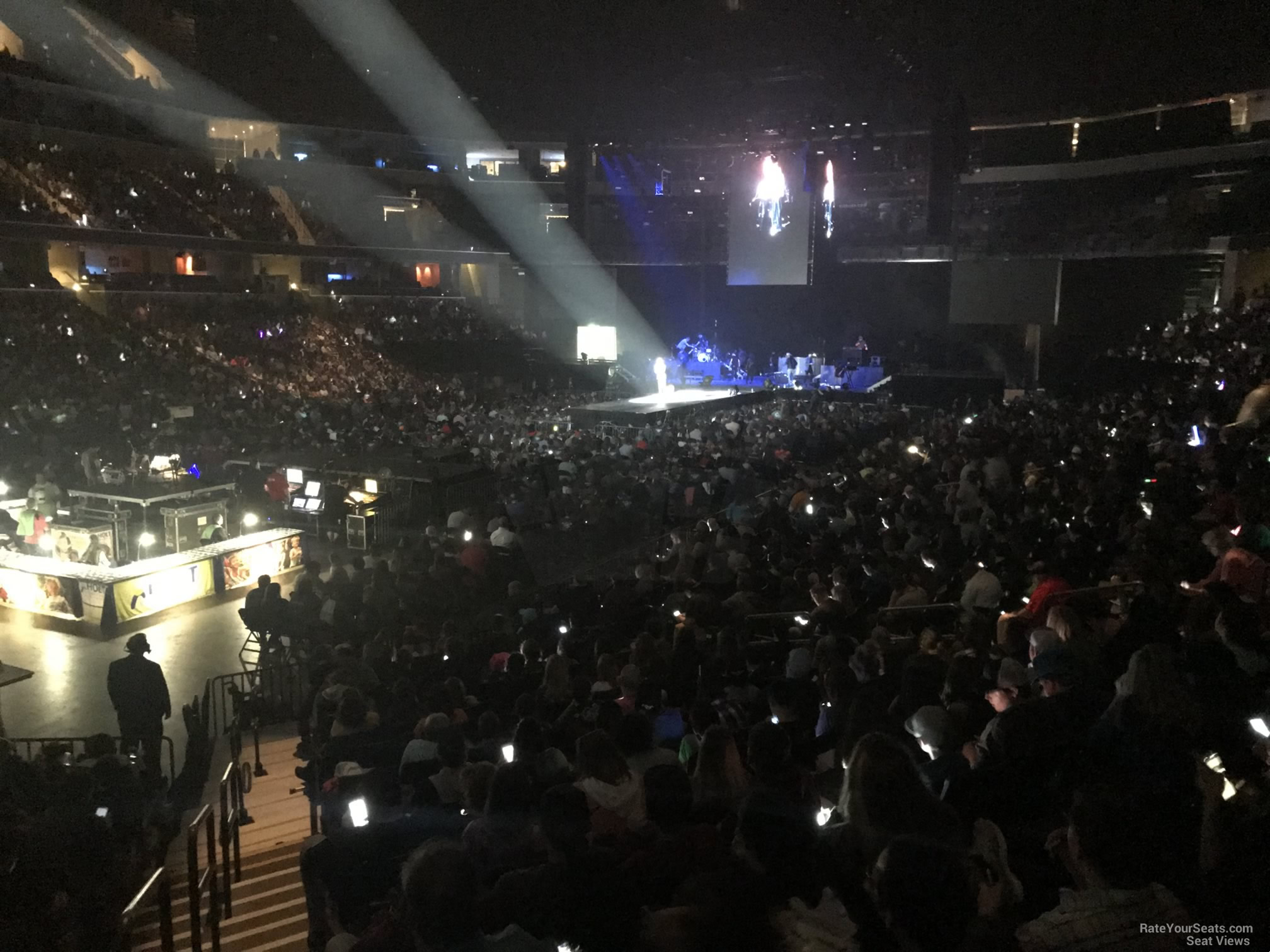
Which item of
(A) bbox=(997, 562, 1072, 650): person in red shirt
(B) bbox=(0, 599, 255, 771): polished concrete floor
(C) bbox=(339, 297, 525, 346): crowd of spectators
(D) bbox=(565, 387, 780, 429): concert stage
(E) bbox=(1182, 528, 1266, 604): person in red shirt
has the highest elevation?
(C) bbox=(339, 297, 525, 346): crowd of spectators

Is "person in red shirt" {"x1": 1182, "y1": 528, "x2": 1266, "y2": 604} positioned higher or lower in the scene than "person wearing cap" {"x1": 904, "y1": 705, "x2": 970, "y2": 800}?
higher

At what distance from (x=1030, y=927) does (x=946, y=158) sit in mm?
27072

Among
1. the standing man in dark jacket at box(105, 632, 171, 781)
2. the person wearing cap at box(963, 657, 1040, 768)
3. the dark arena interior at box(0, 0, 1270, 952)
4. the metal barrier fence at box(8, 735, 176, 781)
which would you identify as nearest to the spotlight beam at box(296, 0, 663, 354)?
the dark arena interior at box(0, 0, 1270, 952)

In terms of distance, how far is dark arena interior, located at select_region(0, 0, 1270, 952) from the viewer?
9.14 feet

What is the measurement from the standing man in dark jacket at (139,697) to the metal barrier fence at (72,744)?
0.10 metres

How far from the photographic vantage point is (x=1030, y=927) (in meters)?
2.26

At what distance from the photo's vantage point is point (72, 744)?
738cm

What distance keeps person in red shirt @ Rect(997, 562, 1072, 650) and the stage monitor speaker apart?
1819 centimetres

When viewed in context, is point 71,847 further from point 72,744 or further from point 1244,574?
point 1244,574

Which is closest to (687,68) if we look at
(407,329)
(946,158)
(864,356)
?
(946,158)

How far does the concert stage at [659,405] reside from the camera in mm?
22891

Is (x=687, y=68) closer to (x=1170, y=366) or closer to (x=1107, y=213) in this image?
(x=1107, y=213)

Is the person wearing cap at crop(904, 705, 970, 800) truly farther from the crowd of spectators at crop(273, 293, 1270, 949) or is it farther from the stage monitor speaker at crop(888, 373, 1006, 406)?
the stage monitor speaker at crop(888, 373, 1006, 406)

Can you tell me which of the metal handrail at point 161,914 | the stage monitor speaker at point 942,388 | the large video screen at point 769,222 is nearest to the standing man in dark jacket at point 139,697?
the metal handrail at point 161,914
